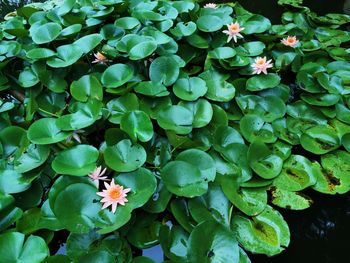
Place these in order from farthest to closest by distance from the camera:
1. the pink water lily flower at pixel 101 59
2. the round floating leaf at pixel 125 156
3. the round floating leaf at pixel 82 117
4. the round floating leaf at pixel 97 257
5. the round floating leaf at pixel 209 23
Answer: the round floating leaf at pixel 209 23 → the pink water lily flower at pixel 101 59 → the round floating leaf at pixel 82 117 → the round floating leaf at pixel 125 156 → the round floating leaf at pixel 97 257

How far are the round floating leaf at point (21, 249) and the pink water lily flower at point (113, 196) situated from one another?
0.22 m

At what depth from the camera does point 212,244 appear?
107cm

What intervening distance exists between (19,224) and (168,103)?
2.47 ft

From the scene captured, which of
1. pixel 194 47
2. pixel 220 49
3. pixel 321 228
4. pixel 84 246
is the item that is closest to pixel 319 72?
pixel 220 49

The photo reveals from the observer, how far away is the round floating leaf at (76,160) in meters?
1.23

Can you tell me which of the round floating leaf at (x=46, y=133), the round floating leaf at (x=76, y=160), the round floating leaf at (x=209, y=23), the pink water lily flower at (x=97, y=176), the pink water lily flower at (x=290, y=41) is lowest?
the pink water lily flower at (x=290, y=41)

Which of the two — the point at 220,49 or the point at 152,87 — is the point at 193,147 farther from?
the point at 220,49

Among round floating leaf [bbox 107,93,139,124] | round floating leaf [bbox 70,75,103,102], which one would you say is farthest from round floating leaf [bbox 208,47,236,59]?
round floating leaf [bbox 70,75,103,102]

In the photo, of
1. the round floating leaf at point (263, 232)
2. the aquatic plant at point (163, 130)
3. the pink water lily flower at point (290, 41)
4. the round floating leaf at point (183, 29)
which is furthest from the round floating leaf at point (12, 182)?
the pink water lily flower at point (290, 41)

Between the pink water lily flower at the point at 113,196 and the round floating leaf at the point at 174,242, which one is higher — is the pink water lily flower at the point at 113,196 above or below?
above

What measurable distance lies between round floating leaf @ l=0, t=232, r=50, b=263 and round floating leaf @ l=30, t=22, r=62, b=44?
3.26 feet

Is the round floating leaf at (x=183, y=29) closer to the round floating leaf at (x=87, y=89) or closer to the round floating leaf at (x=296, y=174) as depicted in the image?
the round floating leaf at (x=87, y=89)

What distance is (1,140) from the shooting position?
147 centimetres

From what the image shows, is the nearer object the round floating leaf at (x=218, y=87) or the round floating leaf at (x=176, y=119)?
the round floating leaf at (x=176, y=119)
